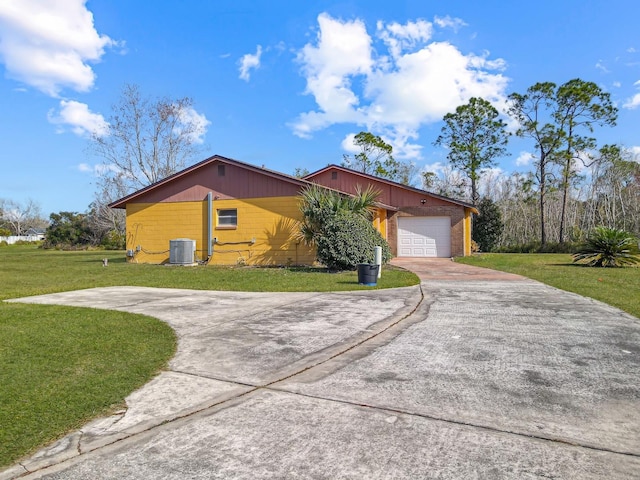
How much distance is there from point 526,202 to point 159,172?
30287mm

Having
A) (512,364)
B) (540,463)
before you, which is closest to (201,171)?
(512,364)

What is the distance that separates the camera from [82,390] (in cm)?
388

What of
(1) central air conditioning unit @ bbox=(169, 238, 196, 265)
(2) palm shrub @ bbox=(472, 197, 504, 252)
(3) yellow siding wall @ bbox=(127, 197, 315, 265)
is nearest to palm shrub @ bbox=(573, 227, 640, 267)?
(3) yellow siding wall @ bbox=(127, 197, 315, 265)

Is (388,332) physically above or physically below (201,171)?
below

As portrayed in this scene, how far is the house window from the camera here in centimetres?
1898

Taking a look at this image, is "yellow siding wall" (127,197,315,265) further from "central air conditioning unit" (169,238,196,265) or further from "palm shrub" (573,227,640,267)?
"palm shrub" (573,227,640,267)

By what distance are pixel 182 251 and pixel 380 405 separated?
16.5m

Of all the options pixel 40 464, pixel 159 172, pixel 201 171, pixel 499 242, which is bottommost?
pixel 40 464

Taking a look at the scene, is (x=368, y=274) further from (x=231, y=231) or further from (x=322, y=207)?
(x=231, y=231)

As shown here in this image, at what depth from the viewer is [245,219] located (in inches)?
734

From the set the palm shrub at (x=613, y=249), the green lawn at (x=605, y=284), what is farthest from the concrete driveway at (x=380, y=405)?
the palm shrub at (x=613, y=249)

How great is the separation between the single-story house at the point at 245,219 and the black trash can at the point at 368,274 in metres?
6.27

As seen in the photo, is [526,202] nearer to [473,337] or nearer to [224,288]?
[224,288]

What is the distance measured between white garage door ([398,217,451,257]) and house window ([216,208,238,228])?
8907 mm
